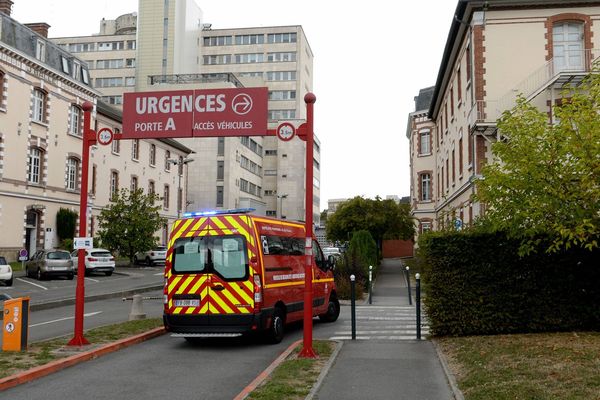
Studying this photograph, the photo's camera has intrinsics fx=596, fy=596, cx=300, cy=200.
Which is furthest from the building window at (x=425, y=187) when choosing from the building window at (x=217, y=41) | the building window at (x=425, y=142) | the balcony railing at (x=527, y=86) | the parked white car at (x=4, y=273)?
the building window at (x=217, y=41)

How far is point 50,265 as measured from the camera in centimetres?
2825

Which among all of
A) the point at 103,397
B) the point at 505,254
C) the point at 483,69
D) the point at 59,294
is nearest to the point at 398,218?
the point at 483,69

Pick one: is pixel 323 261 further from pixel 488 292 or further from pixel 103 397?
pixel 103 397

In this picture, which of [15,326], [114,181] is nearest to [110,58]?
[114,181]

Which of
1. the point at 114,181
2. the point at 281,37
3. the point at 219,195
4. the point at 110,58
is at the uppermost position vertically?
the point at 281,37

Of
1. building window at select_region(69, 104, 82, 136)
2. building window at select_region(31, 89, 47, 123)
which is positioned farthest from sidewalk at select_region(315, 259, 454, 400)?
building window at select_region(69, 104, 82, 136)

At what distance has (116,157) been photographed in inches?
1855

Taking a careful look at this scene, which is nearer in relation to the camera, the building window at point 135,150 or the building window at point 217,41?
the building window at point 135,150

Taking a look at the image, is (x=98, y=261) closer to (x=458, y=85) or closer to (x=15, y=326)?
(x=458, y=85)

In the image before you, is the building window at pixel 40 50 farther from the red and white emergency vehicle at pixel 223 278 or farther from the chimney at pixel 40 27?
the red and white emergency vehicle at pixel 223 278

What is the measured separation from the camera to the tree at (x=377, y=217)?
3728 centimetres

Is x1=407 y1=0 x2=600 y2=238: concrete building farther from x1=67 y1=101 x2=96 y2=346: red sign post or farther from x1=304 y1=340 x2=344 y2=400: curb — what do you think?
x1=67 y1=101 x2=96 y2=346: red sign post

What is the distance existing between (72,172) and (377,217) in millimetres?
21694

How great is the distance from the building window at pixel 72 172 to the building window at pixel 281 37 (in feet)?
167
